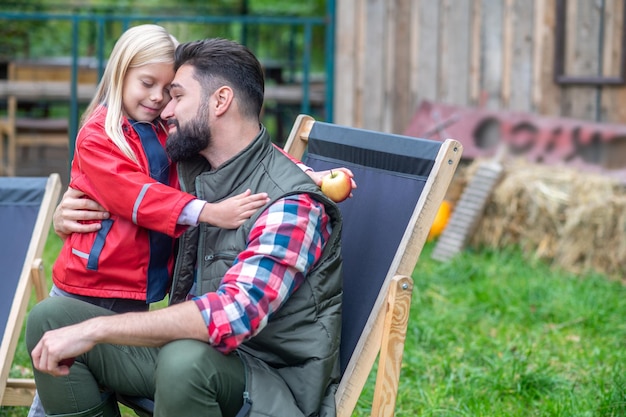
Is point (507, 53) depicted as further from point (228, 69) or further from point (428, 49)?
point (228, 69)

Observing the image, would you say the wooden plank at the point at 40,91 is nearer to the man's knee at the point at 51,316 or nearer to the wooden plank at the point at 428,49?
the wooden plank at the point at 428,49

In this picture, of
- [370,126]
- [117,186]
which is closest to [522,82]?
[370,126]

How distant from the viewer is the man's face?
2.78 m

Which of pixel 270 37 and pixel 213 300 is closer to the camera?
pixel 213 300

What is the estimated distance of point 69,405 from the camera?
2.68 m

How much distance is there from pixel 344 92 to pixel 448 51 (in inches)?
36.2

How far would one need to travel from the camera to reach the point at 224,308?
2.40m

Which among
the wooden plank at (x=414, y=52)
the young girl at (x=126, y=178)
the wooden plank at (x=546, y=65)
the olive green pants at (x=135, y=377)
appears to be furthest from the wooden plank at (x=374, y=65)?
the olive green pants at (x=135, y=377)

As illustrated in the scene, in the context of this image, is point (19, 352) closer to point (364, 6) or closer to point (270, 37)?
point (364, 6)

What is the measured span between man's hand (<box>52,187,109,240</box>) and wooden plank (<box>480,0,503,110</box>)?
503 centimetres

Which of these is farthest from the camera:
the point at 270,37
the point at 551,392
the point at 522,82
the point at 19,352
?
the point at 270,37

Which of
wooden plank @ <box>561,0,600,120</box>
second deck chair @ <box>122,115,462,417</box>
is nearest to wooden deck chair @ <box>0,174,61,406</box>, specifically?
second deck chair @ <box>122,115,462,417</box>

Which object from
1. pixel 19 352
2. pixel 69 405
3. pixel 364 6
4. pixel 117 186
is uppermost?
pixel 364 6

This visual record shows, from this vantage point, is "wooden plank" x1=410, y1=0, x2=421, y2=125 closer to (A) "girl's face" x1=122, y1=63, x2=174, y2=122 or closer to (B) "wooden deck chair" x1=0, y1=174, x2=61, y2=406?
(B) "wooden deck chair" x1=0, y1=174, x2=61, y2=406
